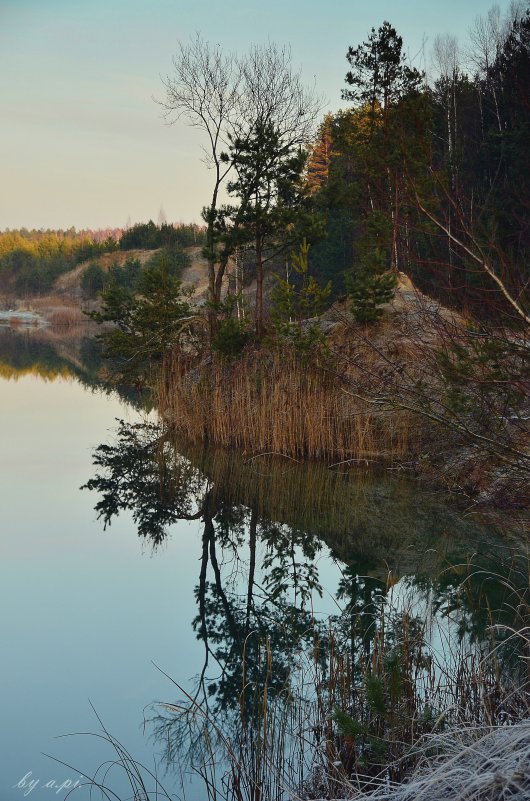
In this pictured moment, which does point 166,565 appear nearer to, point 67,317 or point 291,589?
point 291,589

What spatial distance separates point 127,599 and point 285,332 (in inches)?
213

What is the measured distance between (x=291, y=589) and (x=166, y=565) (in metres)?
1.42

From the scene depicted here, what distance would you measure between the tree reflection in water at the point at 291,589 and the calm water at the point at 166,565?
0.09 ft

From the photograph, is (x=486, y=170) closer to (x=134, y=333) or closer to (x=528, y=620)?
(x=134, y=333)

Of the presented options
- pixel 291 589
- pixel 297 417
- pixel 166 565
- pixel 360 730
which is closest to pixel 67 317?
pixel 297 417

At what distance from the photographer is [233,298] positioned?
479 inches

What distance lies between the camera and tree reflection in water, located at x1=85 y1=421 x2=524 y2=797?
349 centimetres

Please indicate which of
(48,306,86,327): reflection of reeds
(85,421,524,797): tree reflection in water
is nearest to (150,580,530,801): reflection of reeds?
(85,421,524,797): tree reflection in water

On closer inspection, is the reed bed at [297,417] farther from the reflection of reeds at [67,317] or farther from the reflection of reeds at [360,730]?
the reflection of reeds at [67,317]

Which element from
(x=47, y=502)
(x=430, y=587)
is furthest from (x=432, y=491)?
(x=47, y=502)

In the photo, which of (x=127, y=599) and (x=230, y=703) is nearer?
(x=230, y=703)

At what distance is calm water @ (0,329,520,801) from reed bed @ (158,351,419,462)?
44 cm

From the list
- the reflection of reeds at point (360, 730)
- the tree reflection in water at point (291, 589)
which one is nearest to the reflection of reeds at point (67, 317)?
the tree reflection in water at point (291, 589)

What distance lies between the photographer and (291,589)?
235 inches
